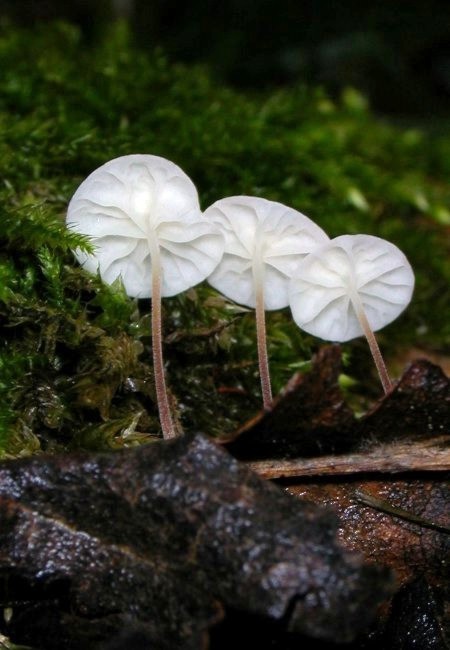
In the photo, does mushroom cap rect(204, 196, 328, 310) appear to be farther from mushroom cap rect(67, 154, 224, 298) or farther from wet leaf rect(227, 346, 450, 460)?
wet leaf rect(227, 346, 450, 460)

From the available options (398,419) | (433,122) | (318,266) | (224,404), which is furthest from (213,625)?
(433,122)

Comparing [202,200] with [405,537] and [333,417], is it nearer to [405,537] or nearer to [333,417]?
[333,417]

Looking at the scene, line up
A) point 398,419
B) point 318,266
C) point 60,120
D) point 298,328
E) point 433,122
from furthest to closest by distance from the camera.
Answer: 1. point 433,122
2. point 60,120
3. point 298,328
4. point 318,266
5. point 398,419

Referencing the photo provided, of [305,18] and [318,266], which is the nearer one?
[318,266]

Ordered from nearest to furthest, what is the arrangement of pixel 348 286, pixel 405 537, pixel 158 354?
pixel 405 537 < pixel 158 354 < pixel 348 286

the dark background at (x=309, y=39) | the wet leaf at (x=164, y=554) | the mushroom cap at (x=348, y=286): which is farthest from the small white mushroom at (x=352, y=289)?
the dark background at (x=309, y=39)

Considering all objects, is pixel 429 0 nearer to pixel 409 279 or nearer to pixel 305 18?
pixel 305 18

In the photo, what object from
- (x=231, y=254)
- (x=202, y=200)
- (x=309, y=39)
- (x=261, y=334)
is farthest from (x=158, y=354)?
(x=309, y=39)

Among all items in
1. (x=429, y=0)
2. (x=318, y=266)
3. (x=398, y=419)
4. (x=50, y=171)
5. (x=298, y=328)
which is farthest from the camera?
(x=429, y=0)
